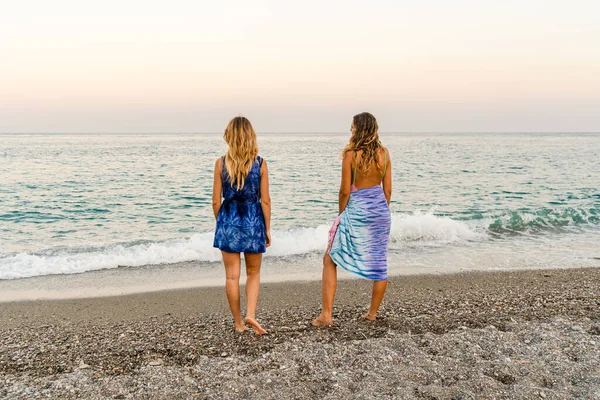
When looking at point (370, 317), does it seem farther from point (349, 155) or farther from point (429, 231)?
point (429, 231)

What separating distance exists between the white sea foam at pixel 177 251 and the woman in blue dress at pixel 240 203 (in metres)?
4.75

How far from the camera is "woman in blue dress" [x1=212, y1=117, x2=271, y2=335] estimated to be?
433cm

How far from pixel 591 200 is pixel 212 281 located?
49.8 ft

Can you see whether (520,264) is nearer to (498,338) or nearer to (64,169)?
(498,338)

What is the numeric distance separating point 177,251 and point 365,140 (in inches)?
236

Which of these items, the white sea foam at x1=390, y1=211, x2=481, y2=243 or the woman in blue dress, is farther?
the white sea foam at x1=390, y1=211, x2=481, y2=243

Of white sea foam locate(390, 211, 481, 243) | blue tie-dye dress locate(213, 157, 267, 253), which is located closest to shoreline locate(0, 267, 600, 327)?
blue tie-dye dress locate(213, 157, 267, 253)

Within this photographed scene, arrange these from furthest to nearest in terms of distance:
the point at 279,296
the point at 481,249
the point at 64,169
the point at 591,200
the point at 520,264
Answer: the point at 64,169, the point at 591,200, the point at 481,249, the point at 520,264, the point at 279,296

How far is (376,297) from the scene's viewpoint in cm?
499

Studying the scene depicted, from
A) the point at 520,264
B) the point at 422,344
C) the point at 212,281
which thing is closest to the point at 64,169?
the point at 212,281

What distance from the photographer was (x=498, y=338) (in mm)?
4359

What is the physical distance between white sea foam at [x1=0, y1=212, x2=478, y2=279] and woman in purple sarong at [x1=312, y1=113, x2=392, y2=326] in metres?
4.71

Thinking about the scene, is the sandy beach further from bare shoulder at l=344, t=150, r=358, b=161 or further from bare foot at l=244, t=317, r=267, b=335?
bare shoulder at l=344, t=150, r=358, b=161

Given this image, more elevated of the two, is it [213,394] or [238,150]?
[238,150]
